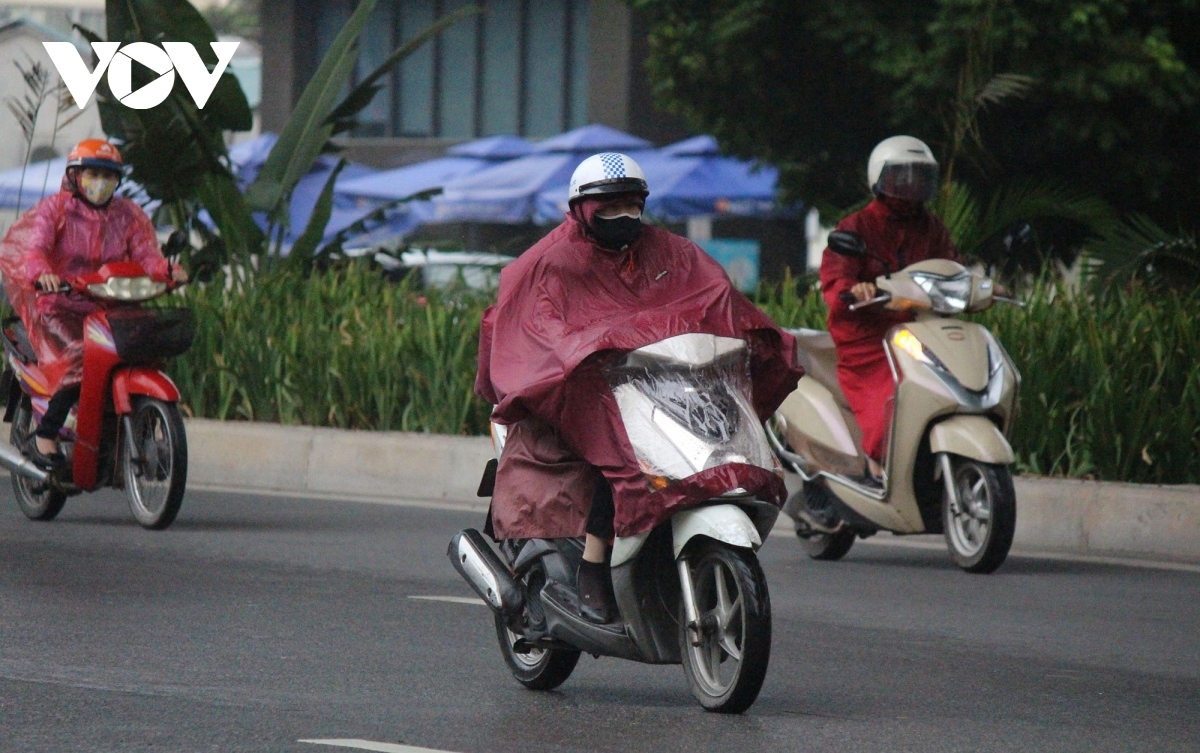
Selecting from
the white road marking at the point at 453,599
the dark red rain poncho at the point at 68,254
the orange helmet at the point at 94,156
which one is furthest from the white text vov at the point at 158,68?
the white road marking at the point at 453,599

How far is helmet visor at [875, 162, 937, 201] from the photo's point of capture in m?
10.1

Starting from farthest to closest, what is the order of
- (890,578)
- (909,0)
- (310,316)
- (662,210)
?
(662,210) < (909,0) < (310,316) < (890,578)

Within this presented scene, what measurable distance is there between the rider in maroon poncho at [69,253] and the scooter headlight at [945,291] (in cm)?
368

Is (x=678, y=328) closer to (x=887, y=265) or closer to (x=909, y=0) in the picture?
(x=887, y=265)

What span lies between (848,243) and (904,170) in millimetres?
743

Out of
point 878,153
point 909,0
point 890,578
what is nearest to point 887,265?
point 878,153

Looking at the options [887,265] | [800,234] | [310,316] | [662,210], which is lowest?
[800,234]

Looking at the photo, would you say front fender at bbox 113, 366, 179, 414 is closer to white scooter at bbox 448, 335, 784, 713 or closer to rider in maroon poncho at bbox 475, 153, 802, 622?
rider in maroon poncho at bbox 475, 153, 802, 622

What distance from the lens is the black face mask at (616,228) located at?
6352mm

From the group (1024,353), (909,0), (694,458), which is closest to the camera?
(694,458)

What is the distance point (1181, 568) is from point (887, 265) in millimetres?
1925

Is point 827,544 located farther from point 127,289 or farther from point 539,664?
point 539,664

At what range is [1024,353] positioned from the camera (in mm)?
11953

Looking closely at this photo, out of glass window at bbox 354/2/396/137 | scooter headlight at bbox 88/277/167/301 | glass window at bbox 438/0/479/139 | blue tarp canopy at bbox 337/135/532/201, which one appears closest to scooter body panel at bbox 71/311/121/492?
scooter headlight at bbox 88/277/167/301
